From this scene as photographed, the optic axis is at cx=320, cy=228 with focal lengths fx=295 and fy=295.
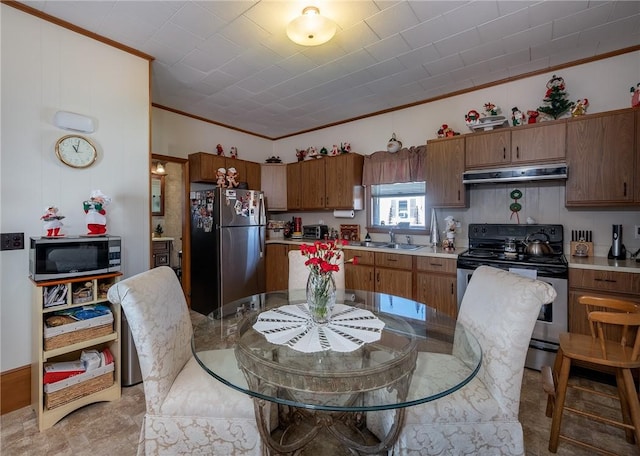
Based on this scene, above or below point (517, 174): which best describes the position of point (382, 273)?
Answer: below

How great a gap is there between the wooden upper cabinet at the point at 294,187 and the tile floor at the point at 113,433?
3.09 m

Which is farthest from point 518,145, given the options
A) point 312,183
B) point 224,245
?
point 224,245

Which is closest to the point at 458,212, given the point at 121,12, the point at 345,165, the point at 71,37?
the point at 345,165

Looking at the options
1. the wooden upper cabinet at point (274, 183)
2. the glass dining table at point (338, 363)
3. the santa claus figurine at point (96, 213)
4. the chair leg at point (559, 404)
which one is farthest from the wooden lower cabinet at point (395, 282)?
the santa claus figurine at point (96, 213)

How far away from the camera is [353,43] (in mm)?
2369

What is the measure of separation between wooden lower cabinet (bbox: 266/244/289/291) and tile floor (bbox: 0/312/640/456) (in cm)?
227

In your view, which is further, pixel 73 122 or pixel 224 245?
pixel 224 245

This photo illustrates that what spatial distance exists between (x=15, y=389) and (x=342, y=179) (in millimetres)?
3551

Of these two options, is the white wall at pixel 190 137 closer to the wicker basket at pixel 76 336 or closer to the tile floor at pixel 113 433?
the wicker basket at pixel 76 336

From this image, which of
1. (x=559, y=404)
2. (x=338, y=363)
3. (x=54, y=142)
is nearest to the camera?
(x=338, y=363)

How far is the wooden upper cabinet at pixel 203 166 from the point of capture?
384 centimetres

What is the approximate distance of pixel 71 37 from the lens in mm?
2156

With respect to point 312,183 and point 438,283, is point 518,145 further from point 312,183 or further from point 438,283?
point 312,183

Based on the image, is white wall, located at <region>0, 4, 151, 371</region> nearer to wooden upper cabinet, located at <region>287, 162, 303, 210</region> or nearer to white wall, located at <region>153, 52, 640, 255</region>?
white wall, located at <region>153, 52, 640, 255</region>
